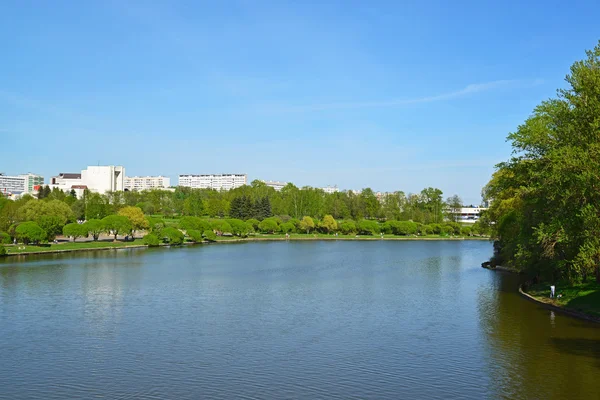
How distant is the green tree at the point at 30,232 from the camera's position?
60.6 m

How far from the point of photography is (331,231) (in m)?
108

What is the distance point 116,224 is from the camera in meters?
71.8

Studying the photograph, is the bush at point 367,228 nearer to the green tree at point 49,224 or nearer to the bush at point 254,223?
the bush at point 254,223

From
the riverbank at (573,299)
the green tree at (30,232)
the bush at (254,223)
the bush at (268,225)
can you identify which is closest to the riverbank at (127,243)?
the green tree at (30,232)

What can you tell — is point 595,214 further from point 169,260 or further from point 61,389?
point 169,260

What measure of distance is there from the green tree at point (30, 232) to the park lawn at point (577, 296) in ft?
166

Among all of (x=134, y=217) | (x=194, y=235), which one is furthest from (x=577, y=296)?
(x=134, y=217)

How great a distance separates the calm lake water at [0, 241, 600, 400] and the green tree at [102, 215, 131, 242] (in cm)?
3001

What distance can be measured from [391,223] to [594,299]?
8268cm

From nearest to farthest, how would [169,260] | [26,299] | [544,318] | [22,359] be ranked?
[22,359] → [544,318] → [26,299] → [169,260]

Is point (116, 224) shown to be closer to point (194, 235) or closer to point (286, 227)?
point (194, 235)

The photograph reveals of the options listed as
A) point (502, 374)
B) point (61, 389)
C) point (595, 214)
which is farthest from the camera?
point (595, 214)

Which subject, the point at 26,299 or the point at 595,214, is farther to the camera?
the point at 26,299

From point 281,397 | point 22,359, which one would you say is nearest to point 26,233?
point 22,359
